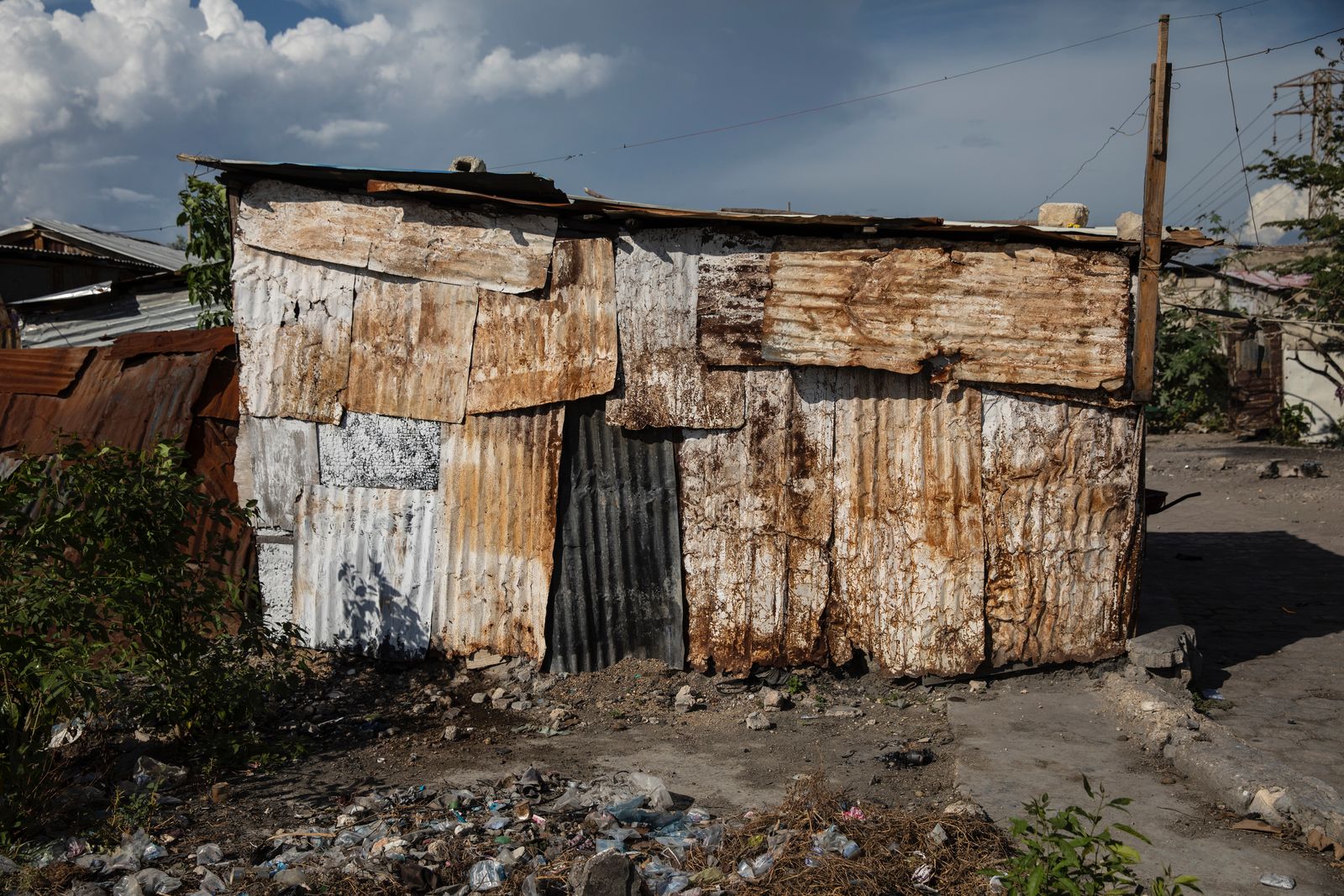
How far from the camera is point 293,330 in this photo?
19.6ft

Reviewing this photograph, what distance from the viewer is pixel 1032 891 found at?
275cm

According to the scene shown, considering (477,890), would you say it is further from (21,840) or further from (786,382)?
(786,382)

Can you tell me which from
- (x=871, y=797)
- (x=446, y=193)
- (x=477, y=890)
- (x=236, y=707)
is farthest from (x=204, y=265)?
(x=871, y=797)

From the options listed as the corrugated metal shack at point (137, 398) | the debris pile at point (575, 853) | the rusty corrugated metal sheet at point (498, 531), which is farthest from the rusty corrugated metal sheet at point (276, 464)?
the debris pile at point (575, 853)

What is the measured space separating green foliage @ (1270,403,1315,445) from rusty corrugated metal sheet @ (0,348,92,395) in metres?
17.9

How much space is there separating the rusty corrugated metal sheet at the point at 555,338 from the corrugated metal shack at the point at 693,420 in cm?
2

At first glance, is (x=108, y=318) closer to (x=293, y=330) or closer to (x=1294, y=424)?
(x=293, y=330)

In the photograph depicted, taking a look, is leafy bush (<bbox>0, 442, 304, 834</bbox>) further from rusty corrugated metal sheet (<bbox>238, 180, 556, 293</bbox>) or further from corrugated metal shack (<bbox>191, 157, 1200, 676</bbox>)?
rusty corrugated metal sheet (<bbox>238, 180, 556, 293</bbox>)

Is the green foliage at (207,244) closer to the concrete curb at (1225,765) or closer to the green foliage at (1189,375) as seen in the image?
the concrete curb at (1225,765)

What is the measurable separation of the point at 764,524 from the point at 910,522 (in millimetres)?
853

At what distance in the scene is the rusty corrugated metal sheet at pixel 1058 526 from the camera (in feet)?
17.9

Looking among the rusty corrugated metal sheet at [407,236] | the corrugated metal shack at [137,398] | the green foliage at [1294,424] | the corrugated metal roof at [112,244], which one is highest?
the corrugated metal roof at [112,244]

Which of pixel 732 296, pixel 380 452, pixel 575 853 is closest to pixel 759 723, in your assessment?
pixel 575 853

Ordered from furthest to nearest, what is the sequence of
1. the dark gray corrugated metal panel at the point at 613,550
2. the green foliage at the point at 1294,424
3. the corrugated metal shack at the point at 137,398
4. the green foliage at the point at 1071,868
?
the green foliage at the point at 1294,424 → the corrugated metal shack at the point at 137,398 → the dark gray corrugated metal panel at the point at 613,550 → the green foliage at the point at 1071,868
